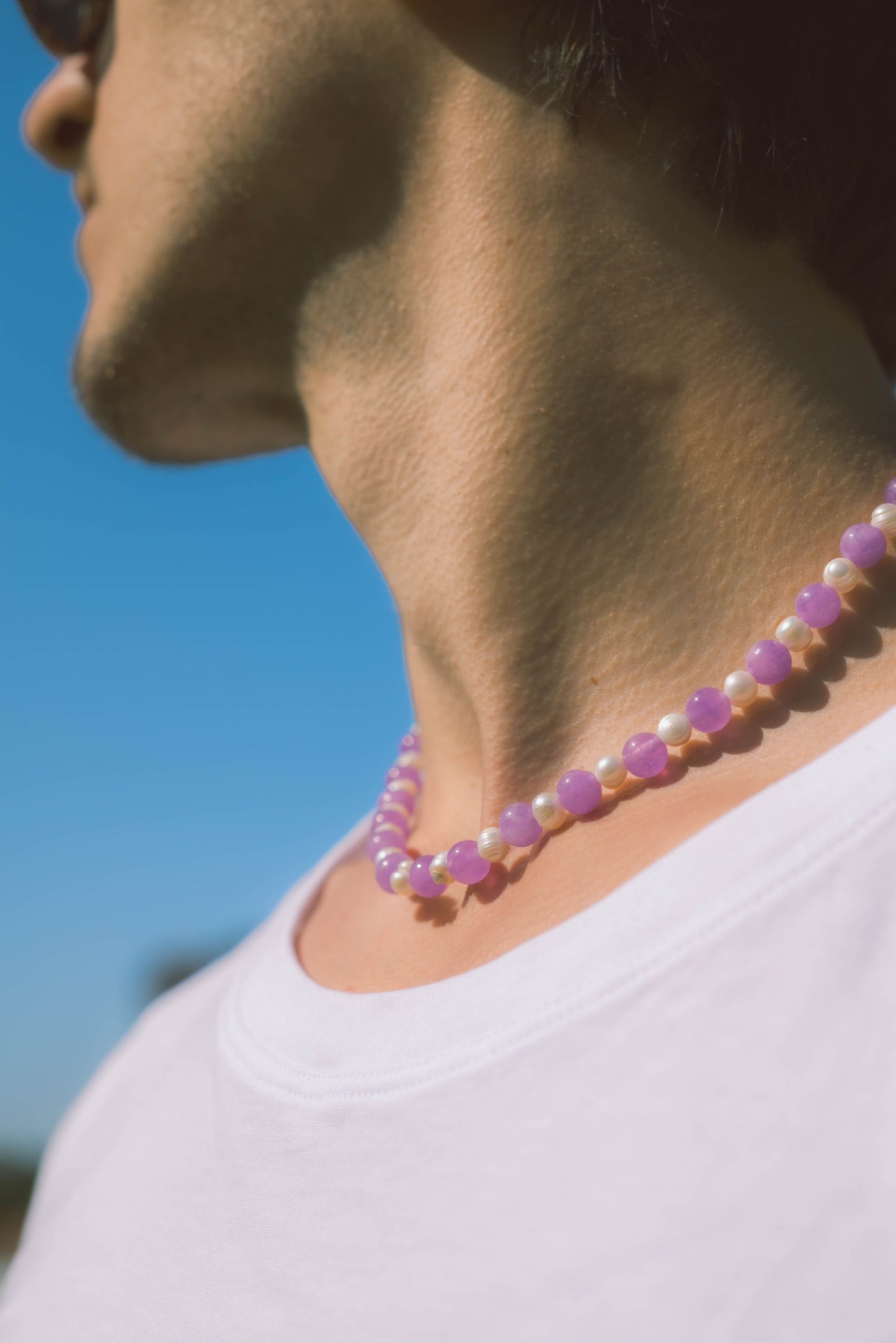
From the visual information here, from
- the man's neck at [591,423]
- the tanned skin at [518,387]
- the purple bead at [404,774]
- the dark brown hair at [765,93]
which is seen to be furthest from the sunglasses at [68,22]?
the purple bead at [404,774]

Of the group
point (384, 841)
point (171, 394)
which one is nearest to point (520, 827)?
point (384, 841)

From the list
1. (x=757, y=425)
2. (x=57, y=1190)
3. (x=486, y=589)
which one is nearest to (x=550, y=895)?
(x=486, y=589)

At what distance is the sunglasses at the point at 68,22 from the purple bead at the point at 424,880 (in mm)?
1560

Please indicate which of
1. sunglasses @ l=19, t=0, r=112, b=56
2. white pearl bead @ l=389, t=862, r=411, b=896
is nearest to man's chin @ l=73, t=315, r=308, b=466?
sunglasses @ l=19, t=0, r=112, b=56

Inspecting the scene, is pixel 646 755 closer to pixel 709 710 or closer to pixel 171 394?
pixel 709 710

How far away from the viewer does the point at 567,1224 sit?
88 centimetres

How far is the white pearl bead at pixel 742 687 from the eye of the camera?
123cm

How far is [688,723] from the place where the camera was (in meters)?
1.24

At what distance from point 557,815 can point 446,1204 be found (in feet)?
1.72

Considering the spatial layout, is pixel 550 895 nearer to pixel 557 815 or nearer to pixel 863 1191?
pixel 557 815

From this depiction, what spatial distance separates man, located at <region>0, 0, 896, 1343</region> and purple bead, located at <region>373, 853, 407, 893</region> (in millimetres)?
12

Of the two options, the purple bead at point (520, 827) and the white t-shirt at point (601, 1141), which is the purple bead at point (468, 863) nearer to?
the purple bead at point (520, 827)

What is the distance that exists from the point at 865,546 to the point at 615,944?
2.04 feet

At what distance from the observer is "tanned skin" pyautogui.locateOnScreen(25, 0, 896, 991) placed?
1293 mm
